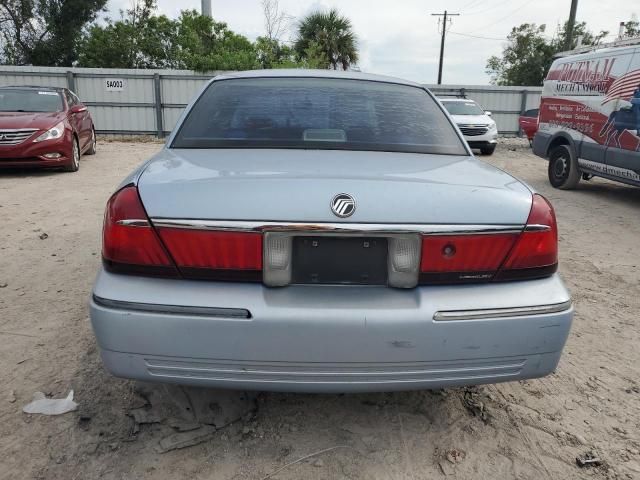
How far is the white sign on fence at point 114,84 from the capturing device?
17438 millimetres

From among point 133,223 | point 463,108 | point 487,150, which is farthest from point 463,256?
point 463,108

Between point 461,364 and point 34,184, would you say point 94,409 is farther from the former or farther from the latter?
point 34,184

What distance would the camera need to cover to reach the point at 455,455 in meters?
2.14

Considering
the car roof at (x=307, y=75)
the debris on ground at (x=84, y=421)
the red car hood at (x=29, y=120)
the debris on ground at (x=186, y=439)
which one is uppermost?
the car roof at (x=307, y=75)

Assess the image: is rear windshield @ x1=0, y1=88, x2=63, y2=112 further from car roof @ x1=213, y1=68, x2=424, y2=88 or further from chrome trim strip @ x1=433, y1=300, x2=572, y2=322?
chrome trim strip @ x1=433, y1=300, x2=572, y2=322

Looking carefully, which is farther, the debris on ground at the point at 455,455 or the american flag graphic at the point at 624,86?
the american flag graphic at the point at 624,86

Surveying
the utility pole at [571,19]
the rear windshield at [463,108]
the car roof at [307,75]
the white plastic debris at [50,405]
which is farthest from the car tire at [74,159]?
the utility pole at [571,19]

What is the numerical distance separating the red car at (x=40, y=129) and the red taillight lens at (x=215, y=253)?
26.2ft

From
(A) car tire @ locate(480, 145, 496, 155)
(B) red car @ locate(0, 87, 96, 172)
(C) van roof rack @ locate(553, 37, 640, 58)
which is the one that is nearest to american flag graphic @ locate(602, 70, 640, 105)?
(C) van roof rack @ locate(553, 37, 640, 58)

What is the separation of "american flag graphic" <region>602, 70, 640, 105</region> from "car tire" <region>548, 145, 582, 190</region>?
1305mm

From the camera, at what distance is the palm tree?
25.7m

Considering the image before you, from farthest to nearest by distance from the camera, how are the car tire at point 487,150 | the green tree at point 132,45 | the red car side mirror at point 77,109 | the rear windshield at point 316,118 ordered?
1. the green tree at point 132,45
2. the car tire at point 487,150
3. the red car side mirror at point 77,109
4. the rear windshield at point 316,118

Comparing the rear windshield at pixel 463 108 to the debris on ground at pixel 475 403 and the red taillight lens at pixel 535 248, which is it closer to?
the debris on ground at pixel 475 403

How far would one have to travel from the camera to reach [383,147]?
2.51 metres
